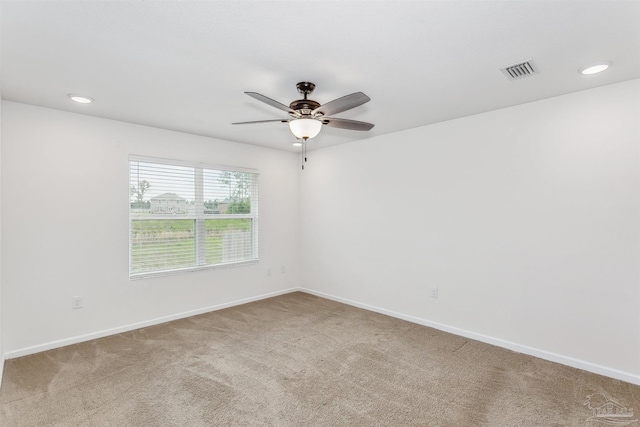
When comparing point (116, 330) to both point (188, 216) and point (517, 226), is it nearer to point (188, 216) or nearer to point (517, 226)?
point (188, 216)

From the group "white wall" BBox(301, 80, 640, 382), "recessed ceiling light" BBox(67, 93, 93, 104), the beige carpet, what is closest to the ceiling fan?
"white wall" BBox(301, 80, 640, 382)

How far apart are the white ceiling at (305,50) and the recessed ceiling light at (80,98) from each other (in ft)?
0.23

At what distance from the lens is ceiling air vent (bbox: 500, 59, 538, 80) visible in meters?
2.26

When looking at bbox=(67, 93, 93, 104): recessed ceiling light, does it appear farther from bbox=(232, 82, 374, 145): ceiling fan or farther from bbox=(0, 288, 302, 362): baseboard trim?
bbox=(0, 288, 302, 362): baseboard trim

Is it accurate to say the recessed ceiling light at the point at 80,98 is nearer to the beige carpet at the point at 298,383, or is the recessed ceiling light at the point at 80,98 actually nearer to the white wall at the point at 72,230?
the white wall at the point at 72,230

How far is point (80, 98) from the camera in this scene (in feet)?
9.40

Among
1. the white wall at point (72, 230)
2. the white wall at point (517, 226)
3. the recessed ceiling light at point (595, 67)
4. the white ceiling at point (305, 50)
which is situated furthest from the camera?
the white wall at point (72, 230)

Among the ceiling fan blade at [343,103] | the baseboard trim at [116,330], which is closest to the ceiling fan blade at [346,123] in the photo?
the ceiling fan blade at [343,103]

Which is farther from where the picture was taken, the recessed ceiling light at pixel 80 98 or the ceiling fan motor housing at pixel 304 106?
the recessed ceiling light at pixel 80 98

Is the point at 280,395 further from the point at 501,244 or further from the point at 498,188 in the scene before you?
the point at 498,188

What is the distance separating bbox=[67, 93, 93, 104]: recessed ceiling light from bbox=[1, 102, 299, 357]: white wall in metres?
0.48

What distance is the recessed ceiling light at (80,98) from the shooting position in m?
2.80

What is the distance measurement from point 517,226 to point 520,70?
1.52 m

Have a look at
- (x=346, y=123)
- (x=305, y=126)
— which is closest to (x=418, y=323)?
(x=346, y=123)
